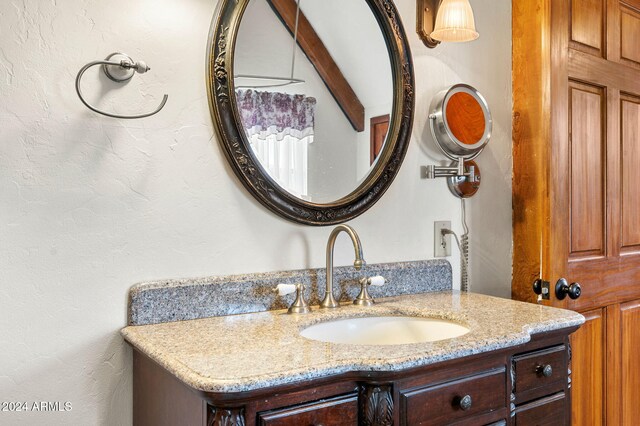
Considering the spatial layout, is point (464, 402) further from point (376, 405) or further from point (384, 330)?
point (384, 330)

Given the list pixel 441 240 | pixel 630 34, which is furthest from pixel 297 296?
pixel 630 34

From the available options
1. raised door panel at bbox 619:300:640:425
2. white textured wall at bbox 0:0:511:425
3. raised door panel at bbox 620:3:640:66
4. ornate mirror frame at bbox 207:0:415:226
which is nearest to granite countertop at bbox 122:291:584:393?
white textured wall at bbox 0:0:511:425

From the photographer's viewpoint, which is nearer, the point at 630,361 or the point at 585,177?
the point at 585,177

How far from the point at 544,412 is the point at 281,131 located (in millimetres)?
1002

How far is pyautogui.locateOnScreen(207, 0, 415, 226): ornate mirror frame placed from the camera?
138 cm

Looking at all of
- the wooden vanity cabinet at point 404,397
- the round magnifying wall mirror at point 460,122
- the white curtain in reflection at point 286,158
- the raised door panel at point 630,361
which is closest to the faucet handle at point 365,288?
the white curtain in reflection at point 286,158

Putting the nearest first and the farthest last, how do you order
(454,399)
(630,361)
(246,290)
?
(454,399) → (246,290) → (630,361)

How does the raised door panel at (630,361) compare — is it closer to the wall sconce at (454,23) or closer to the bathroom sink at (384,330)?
the bathroom sink at (384,330)

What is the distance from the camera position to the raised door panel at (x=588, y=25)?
1.90 metres

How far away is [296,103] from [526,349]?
890 mm

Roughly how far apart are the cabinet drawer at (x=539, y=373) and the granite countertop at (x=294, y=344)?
0.07 metres

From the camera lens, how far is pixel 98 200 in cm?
124

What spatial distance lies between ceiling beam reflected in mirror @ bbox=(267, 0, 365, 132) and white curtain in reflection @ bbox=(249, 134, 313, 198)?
0.17 m

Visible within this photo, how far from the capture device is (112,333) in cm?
125
